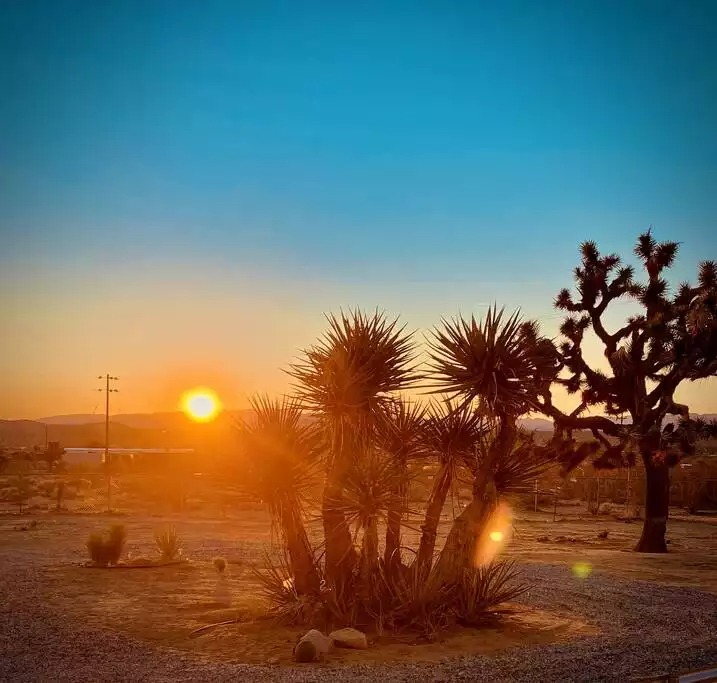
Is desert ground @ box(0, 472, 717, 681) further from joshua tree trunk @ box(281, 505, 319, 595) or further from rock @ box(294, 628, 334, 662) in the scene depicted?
joshua tree trunk @ box(281, 505, 319, 595)

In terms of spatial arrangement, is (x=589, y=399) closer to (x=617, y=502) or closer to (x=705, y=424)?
(x=705, y=424)

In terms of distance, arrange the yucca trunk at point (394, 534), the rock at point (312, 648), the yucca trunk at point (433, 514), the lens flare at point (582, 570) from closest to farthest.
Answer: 1. the rock at point (312, 648)
2. the yucca trunk at point (394, 534)
3. the yucca trunk at point (433, 514)
4. the lens flare at point (582, 570)

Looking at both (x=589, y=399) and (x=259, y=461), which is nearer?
(x=259, y=461)

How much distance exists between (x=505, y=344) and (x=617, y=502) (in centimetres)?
3778

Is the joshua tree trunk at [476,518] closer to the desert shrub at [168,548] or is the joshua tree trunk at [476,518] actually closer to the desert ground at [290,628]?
the desert ground at [290,628]

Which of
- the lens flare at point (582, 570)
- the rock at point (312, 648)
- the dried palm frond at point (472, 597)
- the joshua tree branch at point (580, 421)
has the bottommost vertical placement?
the lens flare at point (582, 570)

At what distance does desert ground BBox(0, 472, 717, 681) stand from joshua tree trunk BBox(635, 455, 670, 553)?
0.76 m

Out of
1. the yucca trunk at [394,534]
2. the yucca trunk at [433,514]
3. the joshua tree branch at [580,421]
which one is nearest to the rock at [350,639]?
the yucca trunk at [394,534]

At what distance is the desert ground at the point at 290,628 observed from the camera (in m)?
9.33

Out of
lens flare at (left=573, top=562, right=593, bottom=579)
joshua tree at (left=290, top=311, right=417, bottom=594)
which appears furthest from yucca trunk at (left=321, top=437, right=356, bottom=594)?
lens flare at (left=573, top=562, right=593, bottom=579)

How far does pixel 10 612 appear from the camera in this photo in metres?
12.9

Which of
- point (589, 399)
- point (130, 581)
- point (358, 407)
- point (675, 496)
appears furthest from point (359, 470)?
point (675, 496)

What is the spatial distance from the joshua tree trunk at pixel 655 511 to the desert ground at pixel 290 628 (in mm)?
761

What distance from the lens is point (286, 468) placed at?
11.7 meters
